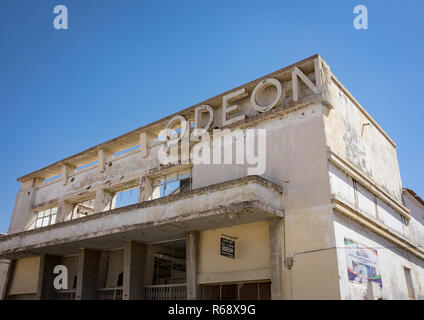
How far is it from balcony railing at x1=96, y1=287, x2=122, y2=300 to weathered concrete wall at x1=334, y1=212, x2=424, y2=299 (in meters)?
9.69

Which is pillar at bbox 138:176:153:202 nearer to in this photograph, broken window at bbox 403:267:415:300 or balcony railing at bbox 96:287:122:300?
balcony railing at bbox 96:287:122:300

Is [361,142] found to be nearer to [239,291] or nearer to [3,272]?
[239,291]

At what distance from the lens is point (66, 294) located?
A: 19.3 metres

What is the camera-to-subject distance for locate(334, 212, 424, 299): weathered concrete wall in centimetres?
1222

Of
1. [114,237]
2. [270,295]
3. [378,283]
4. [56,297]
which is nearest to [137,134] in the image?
[114,237]

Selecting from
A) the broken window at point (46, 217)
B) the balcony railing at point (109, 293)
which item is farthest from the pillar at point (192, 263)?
the broken window at point (46, 217)

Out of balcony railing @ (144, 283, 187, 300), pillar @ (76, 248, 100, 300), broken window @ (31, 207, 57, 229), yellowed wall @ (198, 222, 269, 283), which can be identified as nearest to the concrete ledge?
yellowed wall @ (198, 222, 269, 283)

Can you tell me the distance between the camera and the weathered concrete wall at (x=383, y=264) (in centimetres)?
1222

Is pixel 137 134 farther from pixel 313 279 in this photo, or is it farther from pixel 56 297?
pixel 313 279

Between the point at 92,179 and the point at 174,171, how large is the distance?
5809mm

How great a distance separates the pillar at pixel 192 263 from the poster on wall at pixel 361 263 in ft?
17.8

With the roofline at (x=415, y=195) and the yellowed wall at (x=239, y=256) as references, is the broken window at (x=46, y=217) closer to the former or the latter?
the yellowed wall at (x=239, y=256)

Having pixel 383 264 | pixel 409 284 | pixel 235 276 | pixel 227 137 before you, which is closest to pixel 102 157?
pixel 227 137
